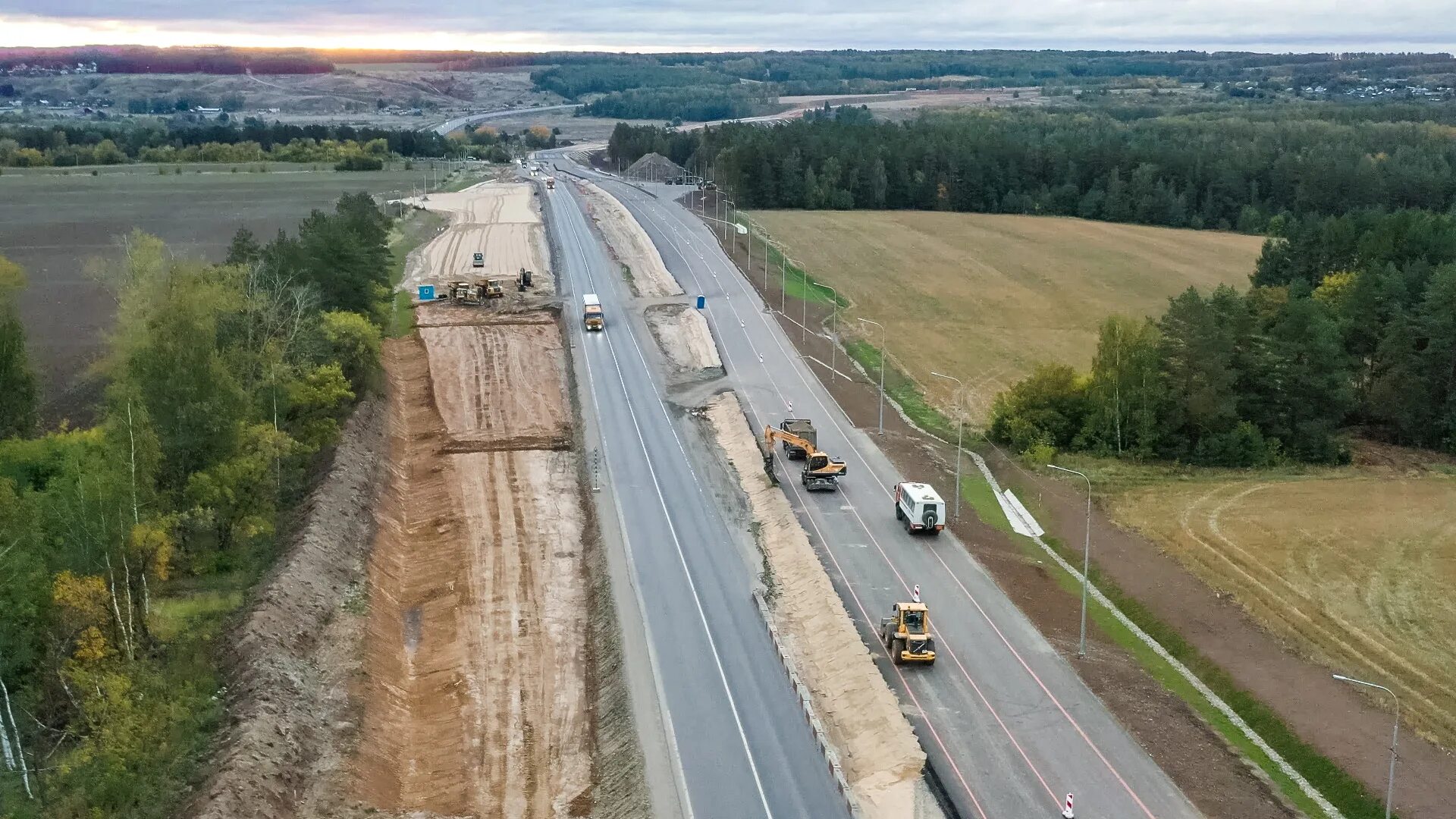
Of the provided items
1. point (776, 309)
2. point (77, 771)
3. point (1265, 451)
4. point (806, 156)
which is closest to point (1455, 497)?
point (1265, 451)

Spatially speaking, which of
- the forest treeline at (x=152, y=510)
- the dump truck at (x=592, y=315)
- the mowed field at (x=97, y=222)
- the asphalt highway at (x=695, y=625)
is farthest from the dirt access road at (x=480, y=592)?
the mowed field at (x=97, y=222)

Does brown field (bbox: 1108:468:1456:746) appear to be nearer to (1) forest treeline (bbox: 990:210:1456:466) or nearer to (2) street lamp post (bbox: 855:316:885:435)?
(1) forest treeline (bbox: 990:210:1456:466)

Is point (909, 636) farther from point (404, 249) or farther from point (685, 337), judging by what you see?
point (404, 249)

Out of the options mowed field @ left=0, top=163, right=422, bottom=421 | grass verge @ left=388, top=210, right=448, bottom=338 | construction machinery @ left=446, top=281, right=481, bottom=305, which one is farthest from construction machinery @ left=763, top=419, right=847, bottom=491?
construction machinery @ left=446, top=281, right=481, bottom=305

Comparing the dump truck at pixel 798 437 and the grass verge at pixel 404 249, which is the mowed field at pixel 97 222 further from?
the dump truck at pixel 798 437

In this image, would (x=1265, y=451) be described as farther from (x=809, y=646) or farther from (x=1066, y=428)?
(x=809, y=646)

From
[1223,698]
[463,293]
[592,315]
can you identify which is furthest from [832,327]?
[1223,698]

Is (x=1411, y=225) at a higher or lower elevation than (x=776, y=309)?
higher
